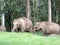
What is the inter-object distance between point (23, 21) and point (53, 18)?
10377 millimetres

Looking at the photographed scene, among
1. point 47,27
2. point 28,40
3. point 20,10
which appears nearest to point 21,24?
point 47,27

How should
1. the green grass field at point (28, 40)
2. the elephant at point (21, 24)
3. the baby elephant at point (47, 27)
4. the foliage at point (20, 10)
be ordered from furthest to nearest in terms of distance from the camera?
the foliage at point (20, 10) → the elephant at point (21, 24) → the baby elephant at point (47, 27) → the green grass field at point (28, 40)

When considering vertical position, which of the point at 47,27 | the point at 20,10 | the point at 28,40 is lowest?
the point at 28,40

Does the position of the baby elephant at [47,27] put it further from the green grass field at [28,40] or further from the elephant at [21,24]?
the green grass field at [28,40]

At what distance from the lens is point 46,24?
1950 cm

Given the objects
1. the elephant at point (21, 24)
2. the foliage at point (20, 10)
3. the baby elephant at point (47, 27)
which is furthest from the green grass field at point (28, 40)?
the foliage at point (20, 10)

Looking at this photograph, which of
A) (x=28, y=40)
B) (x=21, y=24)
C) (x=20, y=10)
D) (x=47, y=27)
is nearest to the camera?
(x=28, y=40)

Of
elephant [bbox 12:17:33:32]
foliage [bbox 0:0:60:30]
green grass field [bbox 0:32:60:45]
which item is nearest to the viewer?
green grass field [bbox 0:32:60:45]

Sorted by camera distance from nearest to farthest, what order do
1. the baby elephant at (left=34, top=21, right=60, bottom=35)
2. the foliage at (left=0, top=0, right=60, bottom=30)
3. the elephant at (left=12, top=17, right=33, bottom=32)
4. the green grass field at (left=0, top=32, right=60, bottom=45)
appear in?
1. the green grass field at (left=0, top=32, right=60, bottom=45)
2. the baby elephant at (left=34, top=21, right=60, bottom=35)
3. the elephant at (left=12, top=17, right=33, bottom=32)
4. the foliage at (left=0, top=0, right=60, bottom=30)

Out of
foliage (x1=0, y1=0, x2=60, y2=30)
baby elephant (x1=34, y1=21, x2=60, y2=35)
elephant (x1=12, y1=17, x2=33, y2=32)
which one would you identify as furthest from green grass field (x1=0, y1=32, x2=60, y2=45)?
foliage (x1=0, y1=0, x2=60, y2=30)

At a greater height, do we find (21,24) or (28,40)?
(21,24)

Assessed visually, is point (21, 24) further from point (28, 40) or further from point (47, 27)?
point (28, 40)

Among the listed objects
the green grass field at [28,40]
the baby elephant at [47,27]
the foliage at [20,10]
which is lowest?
the green grass field at [28,40]

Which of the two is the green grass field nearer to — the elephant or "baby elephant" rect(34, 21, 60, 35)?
"baby elephant" rect(34, 21, 60, 35)
